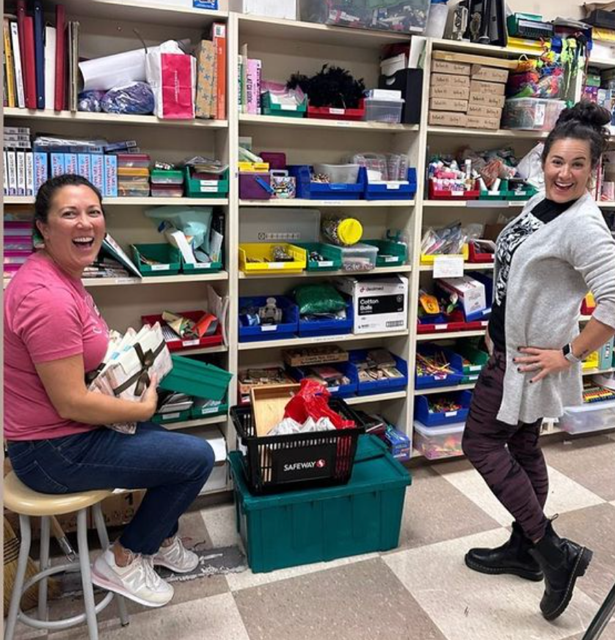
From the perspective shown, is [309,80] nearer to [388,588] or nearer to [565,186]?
[565,186]

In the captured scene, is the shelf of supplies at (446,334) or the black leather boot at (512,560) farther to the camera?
the shelf of supplies at (446,334)

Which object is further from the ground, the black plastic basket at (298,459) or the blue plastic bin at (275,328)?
the blue plastic bin at (275,328)

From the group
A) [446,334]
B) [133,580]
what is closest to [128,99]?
[133,580]

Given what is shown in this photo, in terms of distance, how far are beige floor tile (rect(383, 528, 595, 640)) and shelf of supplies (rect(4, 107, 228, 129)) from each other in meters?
1.84

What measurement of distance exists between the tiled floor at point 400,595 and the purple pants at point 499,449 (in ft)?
0.99

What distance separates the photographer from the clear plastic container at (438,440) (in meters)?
→ 2.97

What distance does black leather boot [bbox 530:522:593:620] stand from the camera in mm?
1930

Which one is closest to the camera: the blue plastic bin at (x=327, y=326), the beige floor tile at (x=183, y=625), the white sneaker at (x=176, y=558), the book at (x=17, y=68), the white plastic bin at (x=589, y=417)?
the beige floor tile at (x=183, y=625)

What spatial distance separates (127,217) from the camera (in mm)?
2598

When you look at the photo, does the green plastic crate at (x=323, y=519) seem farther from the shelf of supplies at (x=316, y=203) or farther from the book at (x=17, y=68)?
the book at (x=17, y=68)

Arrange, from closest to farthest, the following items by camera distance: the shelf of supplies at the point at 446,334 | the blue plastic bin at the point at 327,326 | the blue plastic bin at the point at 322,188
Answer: the blue plastic bin at the point at 322,188
the blue plastic bin at the point at 327,326
the shelf of supplies at the point at 446,334

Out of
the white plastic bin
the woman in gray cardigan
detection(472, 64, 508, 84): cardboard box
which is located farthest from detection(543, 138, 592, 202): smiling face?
the white plastic bin

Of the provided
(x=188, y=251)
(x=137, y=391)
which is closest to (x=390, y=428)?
(x=188, y=251)

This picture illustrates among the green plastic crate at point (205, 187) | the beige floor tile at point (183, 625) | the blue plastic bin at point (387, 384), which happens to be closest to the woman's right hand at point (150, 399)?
the beige floor tile at point (183, 625)
